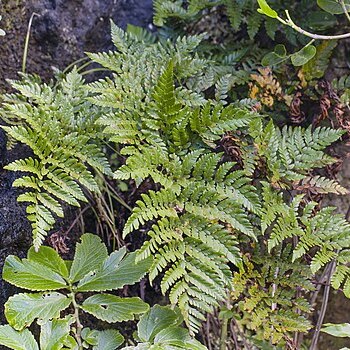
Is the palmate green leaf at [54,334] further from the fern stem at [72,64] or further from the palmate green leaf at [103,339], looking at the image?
the fern stem at [72,64]

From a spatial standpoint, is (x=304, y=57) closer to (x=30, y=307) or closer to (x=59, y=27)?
(x=59, y=27)

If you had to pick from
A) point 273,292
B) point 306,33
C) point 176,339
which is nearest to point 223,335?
point 273,292

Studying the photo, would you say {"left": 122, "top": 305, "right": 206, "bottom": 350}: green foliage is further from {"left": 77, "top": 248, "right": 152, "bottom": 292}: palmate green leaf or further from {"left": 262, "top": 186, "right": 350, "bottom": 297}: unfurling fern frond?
{"left": 262, "top": 186, "right": 350, "bottom": 297}: unfurling fern frond

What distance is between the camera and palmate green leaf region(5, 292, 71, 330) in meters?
1.20

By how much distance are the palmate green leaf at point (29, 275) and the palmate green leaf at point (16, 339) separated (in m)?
0.11

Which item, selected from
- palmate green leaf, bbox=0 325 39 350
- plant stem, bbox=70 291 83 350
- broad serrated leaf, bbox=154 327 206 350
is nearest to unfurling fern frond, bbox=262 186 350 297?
broad serrated leaf, bbox=154 327 206 350

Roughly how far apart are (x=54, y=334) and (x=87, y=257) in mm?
222

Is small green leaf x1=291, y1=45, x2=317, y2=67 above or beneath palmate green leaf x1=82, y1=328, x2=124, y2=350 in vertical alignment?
above

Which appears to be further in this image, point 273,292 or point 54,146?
point 273,292

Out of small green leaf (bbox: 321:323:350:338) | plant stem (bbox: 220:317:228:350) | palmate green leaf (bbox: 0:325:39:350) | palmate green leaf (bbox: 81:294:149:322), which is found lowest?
plant stem (bbox: 220:317:228:350)

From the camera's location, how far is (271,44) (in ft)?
6.05

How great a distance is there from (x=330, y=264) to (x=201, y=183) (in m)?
0.60

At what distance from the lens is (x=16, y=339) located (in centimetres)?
119

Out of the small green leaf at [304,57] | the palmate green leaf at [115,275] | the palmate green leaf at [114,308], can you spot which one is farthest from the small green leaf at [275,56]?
the palmate green leaf at [114,308]
